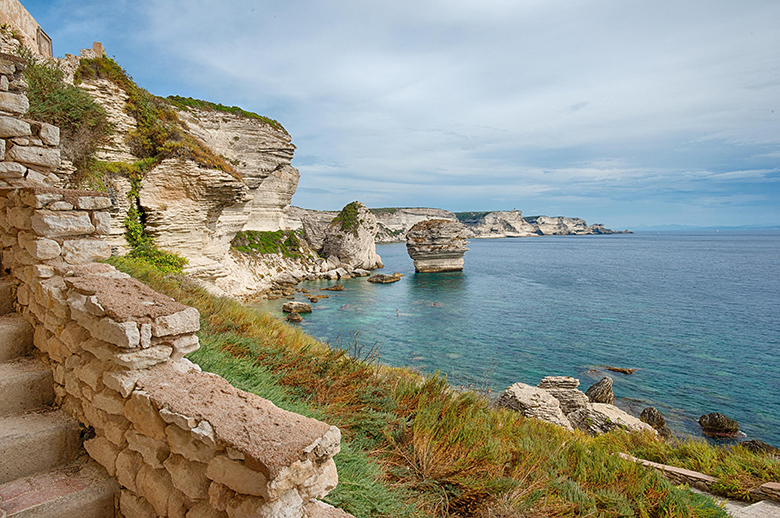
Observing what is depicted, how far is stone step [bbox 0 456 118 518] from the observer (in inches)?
99.8

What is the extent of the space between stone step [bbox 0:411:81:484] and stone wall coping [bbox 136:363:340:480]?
1.10 m

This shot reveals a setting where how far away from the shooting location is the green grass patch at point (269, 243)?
3566cm

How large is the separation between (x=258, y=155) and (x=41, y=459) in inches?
1401

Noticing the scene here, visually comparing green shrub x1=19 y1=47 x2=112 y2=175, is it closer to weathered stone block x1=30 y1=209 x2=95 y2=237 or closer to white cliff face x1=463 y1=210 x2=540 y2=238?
weathered stone block x1=30 y1=209 x2=95 y2=237

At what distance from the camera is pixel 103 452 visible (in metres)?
2.91

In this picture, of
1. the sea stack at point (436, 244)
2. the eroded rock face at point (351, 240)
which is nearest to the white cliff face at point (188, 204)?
the eroded rock face at point (351, 240)

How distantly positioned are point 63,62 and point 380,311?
21.6 meters

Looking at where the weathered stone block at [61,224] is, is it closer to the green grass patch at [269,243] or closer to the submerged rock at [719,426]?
the submerged rock at [719,426]

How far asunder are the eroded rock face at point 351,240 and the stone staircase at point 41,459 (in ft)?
149

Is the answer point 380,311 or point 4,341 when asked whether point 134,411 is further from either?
point 380,311

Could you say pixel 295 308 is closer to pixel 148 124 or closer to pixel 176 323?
pixel 148 124

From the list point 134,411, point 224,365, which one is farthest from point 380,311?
point 134,411

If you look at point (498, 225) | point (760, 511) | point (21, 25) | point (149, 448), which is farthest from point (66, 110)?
point (498, 225)

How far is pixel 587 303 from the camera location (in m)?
30.5
